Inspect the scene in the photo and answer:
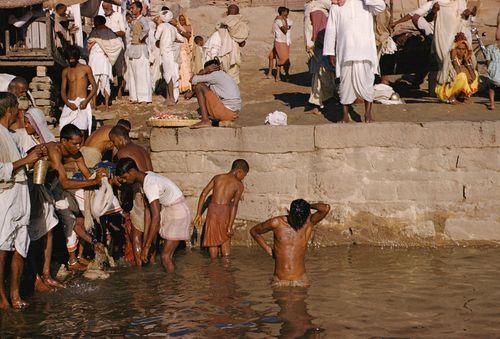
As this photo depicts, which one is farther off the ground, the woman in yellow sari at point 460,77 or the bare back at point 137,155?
the woman in yellow sari at point 460,77

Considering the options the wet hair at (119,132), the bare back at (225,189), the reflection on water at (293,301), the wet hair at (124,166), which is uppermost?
the wet hair at (119,132)

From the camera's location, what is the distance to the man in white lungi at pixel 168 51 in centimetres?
1514

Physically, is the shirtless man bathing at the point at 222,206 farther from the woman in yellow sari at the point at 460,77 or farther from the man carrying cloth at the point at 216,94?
the woman in yellow sari at the point at 460,77

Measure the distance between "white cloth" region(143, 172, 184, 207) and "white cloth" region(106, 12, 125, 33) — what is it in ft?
21.1

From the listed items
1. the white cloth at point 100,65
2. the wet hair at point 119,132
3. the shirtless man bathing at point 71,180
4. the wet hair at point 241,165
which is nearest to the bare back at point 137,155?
the wet hair at point 119,132

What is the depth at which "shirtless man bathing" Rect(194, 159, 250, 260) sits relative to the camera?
10.3 meters

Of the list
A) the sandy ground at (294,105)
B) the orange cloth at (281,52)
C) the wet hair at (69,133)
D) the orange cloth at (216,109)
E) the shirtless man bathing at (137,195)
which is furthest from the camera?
the orange cloth at (281,52)

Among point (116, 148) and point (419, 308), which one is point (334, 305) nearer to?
point (419, 308)

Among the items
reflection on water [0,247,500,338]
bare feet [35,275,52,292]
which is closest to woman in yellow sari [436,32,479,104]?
reflection on water [0,247,500,338]

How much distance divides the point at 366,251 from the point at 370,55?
261 centimetres

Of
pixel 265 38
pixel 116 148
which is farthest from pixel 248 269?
pixel 265 38

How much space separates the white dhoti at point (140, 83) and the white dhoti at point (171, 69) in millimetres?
347

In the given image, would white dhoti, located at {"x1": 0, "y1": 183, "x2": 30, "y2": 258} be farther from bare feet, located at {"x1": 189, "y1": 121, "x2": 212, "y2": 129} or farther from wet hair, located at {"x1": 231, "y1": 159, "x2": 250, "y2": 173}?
bare feet, located at {"x1": 189, "y1": 121, "x2": 212, "y2": 129}

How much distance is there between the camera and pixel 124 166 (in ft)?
30.5
